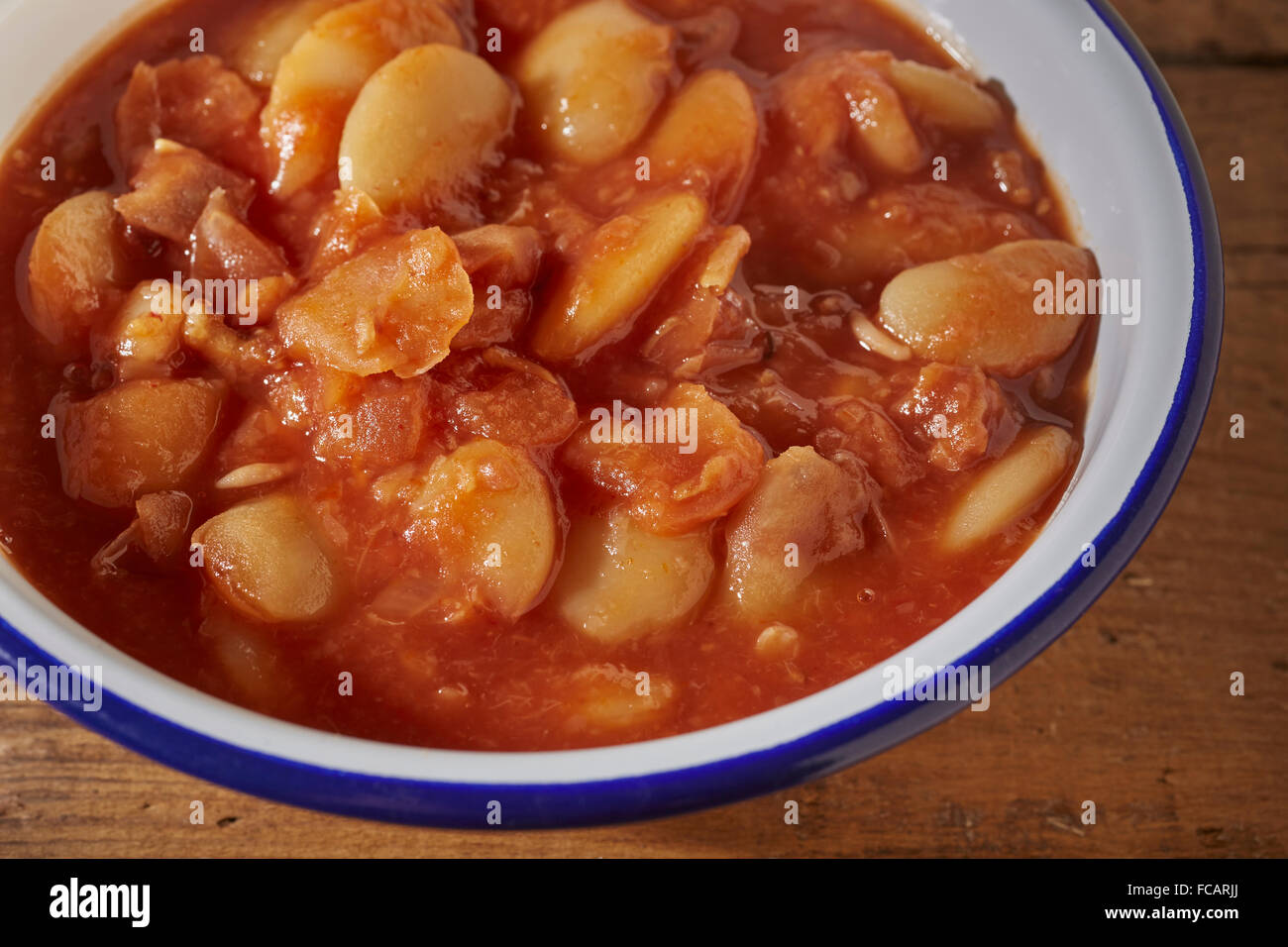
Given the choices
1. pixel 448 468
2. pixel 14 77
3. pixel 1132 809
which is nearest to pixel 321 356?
pixel 448 468

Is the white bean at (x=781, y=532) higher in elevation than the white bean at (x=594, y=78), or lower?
lower

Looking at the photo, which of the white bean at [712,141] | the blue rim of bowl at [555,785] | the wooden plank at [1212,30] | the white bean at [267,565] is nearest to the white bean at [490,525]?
the white bean at [267,565]

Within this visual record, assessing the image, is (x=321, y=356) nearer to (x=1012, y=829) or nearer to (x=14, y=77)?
(x=14, y=77)

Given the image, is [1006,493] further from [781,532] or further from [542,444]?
[542,444]

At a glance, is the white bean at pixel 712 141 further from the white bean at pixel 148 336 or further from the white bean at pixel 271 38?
the white bean at pixel 148 336

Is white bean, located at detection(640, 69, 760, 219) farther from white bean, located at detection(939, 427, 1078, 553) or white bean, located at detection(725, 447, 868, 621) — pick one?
white bean, located at detection(939, 427, 1078, 553)

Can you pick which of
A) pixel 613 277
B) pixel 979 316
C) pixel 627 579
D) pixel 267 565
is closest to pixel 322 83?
pixel 613 277

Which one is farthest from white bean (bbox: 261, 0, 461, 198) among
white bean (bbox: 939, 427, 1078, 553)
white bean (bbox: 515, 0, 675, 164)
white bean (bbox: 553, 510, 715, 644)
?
white bean (bbox: 939, 427, 1078, 553)

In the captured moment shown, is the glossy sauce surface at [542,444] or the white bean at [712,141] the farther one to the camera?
the white bean at [712,141]

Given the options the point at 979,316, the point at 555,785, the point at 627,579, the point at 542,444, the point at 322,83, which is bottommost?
the point at 555,785

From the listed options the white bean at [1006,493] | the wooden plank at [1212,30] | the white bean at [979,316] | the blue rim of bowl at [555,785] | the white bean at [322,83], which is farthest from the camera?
the wooden plank at [1212,30]

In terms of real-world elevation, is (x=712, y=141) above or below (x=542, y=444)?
above

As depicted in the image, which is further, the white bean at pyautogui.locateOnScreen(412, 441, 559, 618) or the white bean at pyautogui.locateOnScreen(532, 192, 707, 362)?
the white bean at pyautogui.locateOnScreen(532, 192, 707, 362)
